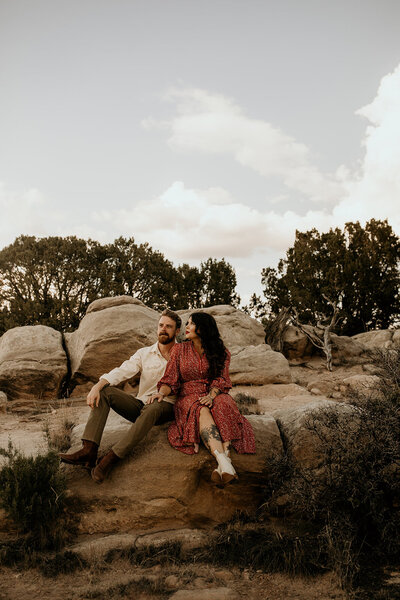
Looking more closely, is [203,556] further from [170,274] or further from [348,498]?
[170,274]

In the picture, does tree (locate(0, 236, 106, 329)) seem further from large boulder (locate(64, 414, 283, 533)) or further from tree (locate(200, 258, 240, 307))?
large boulder (locate(64, 414, 283, 533))

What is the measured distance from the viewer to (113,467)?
477cm

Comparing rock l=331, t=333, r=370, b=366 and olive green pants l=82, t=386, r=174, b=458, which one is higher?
rock l=331, t=333, r=370, b=366

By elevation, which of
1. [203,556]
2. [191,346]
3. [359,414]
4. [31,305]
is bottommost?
[203,556]

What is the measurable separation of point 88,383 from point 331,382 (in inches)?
250

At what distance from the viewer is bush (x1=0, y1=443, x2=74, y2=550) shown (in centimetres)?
429

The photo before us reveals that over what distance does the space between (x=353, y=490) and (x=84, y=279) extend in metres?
20.2

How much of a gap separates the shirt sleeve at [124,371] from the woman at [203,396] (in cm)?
38

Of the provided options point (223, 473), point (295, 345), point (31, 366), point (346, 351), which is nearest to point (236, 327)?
point (295, 345)

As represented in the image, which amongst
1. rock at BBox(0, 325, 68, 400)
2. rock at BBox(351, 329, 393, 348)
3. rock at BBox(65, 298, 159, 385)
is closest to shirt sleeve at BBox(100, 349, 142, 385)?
rock at BBox(65, 298, 159, 385)

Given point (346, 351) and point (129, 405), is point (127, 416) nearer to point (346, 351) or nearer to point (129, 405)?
point (129, 405)

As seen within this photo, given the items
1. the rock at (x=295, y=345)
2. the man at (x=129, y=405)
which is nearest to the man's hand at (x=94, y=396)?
the man at (x=129, y=405)

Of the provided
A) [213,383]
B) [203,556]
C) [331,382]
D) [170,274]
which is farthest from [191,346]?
[170,274]

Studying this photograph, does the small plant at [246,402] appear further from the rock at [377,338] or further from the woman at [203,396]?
the rock at [377,338]
